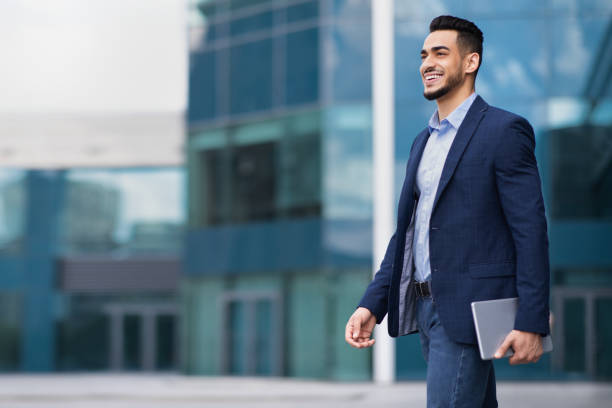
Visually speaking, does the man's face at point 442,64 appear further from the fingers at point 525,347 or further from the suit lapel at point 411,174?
the fingers at point 525,347

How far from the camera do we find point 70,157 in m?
26.6

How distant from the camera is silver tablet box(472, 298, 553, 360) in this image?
269cm

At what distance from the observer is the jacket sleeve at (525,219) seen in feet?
8.73

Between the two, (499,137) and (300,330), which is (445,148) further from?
(300,330)

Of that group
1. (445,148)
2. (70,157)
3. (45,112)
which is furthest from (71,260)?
(445,148)

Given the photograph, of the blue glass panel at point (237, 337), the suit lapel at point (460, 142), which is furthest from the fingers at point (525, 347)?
the blue glass panel at point (237, 337)

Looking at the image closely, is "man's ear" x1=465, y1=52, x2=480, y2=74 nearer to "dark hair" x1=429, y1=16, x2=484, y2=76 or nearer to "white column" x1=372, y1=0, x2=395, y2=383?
"dark hair" x1=429, y1=16, x2=484, y2=76

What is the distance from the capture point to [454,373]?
2.81 meters

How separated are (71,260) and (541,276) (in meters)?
24.5

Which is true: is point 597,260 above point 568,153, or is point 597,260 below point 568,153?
below

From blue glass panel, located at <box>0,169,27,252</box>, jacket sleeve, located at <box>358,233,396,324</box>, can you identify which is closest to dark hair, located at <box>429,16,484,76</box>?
jacket sleeve, located at <box>358,233,396,324</box>

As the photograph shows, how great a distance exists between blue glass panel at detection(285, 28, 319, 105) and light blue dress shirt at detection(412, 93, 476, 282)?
16.3 metres

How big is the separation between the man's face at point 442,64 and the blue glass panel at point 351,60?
52.6 ft

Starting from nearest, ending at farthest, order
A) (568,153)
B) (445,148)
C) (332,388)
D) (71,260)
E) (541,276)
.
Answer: (541,276) < (445,148) < (332,388) < (568,153) < (71,260)
